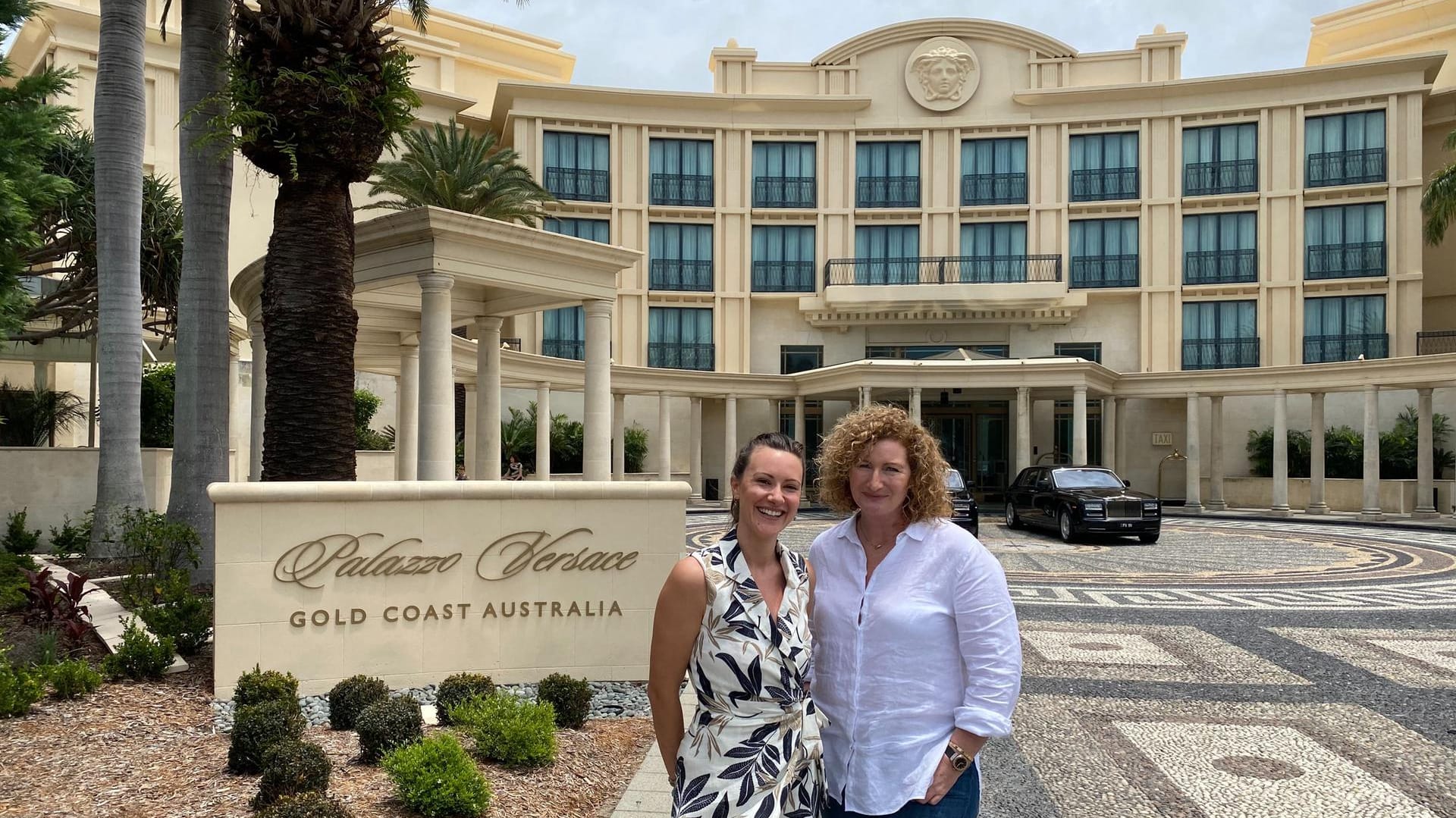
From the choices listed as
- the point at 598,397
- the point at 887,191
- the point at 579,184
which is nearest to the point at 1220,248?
the point at 887,191

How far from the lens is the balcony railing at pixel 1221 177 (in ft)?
125

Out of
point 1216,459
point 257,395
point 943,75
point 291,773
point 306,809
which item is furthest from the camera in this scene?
point 943,75

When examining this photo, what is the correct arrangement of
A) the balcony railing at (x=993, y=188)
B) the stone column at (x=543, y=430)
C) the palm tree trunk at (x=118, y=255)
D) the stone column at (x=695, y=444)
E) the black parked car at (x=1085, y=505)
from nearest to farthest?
the palm tree trunk at (x=118, y=255) < the black parked car at (x=1085, y=505) < the stone column at (x=543, y=430) < the stone column at (x=695, y=444) < the balcony railing at (x=993, y=188)

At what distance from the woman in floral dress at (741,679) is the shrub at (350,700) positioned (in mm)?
4142

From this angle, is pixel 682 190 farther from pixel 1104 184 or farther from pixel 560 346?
pixel 1104 184

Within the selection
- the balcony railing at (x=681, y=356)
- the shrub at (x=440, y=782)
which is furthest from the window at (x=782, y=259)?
the shrub at (x=440, y=782)

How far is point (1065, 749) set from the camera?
645 centimetres

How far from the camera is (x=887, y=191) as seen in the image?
40688 mm

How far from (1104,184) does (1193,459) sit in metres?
12.1

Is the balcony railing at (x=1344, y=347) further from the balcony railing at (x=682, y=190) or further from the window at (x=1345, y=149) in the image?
the balcony railing at (x=682, y=190)

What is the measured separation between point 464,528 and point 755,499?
17.9 ft

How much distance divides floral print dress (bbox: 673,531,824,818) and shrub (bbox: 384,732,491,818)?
225cm

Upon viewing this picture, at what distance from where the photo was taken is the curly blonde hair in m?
3.16

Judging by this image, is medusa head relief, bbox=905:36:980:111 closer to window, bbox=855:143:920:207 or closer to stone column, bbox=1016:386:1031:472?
window, bbox=855:143:920:207
